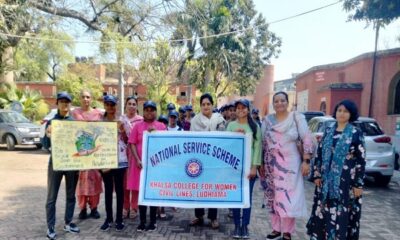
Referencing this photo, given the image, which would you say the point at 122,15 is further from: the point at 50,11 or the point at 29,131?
the point at 29,131

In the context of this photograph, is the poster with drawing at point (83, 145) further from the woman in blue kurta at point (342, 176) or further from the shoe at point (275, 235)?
the woman in blue kurta at point (342, 176)

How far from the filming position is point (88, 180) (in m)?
5.22

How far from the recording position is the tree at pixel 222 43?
71.8 feet

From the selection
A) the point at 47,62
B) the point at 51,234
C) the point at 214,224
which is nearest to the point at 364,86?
the point at 214,224

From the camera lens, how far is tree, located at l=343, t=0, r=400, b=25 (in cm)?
1028

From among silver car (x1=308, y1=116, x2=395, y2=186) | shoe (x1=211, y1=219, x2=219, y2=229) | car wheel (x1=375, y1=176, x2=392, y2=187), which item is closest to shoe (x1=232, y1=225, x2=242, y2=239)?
shoe (x1=211, y1=219, x2=219, y2=229)

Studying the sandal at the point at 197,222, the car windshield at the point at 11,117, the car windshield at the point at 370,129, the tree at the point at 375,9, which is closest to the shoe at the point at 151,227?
the sandal at the point at 197,222

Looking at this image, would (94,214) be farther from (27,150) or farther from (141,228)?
(27,150)

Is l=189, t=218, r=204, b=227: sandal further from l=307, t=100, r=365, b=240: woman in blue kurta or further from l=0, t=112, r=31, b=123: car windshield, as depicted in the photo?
l=0, t=112, r=31, b=123: car windshield

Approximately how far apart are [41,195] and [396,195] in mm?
7541

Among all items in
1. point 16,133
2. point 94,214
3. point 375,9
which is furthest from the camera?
point 16,133

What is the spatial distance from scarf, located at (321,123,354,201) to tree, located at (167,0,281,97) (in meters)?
16.3

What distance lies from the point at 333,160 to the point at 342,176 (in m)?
0.19

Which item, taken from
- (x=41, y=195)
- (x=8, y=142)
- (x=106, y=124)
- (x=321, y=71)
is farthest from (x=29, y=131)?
(x=321, y=71)
